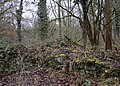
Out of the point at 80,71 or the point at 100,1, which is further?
the point at 100,1

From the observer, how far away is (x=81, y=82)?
267 inches

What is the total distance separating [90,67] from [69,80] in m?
1.11

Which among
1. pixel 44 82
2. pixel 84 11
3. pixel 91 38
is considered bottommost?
pixel 44 82

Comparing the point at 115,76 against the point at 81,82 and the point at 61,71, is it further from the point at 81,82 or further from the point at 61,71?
the point at 61,71

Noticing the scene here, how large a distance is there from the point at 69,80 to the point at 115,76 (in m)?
1.56

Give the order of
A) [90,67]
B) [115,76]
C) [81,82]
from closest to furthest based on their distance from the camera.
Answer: [81,82], [115,76], [90,67]

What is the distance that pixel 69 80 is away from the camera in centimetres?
708

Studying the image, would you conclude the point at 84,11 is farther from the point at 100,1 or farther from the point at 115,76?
the point at 115,76

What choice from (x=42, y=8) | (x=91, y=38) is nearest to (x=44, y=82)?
(x=91, y=38)

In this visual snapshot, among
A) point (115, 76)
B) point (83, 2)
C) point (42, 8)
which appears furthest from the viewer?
point (42, 8)

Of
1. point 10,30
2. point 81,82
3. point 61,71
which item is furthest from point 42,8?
point 81,82

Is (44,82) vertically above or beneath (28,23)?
beneath

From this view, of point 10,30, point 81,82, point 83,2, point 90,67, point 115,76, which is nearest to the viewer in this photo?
point 81,82

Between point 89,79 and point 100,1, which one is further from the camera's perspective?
point 100,1
